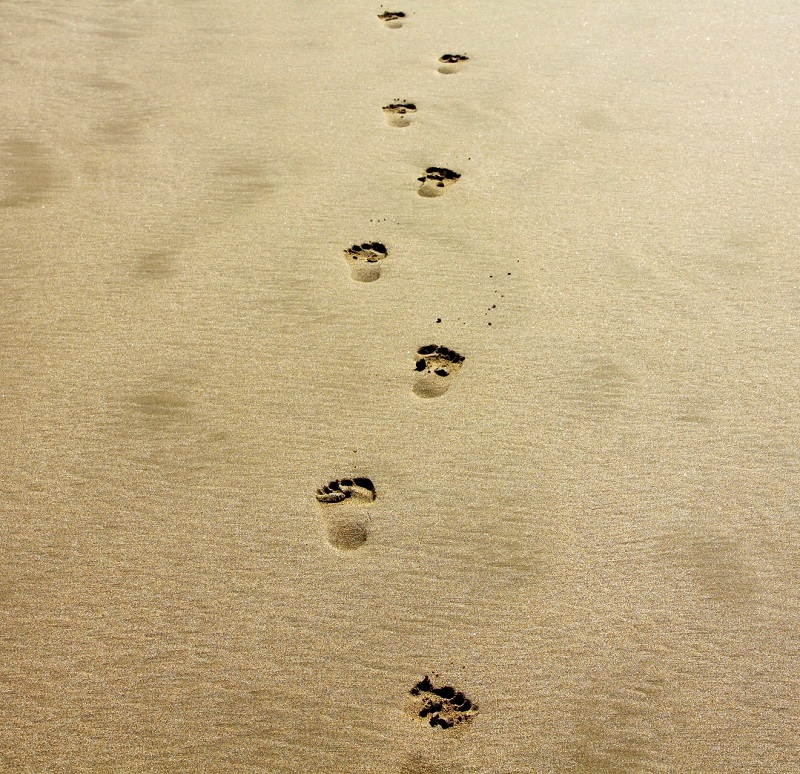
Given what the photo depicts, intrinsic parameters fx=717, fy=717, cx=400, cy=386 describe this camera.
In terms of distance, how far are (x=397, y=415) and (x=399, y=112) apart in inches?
76.7

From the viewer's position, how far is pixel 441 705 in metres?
1.74

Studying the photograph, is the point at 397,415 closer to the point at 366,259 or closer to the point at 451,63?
the point at 366,259

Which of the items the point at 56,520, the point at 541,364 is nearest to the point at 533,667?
the point at 541,364

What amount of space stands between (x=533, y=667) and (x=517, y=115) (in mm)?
2757

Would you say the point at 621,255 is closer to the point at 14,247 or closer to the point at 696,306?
the point at 696,306

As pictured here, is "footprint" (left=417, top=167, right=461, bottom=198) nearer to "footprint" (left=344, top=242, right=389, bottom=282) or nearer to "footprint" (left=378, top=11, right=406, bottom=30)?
"footprint" (left=344, top=242, right=389, bottom=282)

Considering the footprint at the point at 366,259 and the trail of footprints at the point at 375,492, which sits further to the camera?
the footprint at the point at 366,259

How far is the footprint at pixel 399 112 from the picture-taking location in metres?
3.55

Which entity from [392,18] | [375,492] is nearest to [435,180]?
Answer: [375,492]

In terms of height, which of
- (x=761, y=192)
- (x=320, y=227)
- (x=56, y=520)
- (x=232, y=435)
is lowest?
(x=56, y=520)

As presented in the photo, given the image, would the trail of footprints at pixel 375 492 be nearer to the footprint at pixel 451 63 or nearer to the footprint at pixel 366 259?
the footprint at pixel 366 259

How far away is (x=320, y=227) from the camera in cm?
298

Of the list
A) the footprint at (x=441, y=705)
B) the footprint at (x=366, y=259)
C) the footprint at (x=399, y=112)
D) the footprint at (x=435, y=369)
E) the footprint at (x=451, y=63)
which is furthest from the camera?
the footprint at (x=451, y=63)

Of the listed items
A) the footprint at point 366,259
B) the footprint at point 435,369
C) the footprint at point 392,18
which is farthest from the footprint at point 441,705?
the footprint at point 392,18
